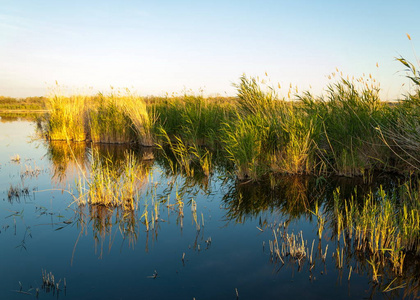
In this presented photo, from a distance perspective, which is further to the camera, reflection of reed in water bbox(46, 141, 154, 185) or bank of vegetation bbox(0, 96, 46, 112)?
bank of vegetation bbox(0, 96, 46, 112)

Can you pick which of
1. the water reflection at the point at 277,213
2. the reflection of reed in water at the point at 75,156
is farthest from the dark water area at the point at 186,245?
the reflection of reed in water at the point at 75,156

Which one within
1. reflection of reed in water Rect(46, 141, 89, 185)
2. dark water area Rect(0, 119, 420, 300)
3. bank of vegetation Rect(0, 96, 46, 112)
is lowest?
dark water area Rect(0, 119, 420, 300)

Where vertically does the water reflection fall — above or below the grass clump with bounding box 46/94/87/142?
below

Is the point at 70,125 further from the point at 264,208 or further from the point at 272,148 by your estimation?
the point at 264,208

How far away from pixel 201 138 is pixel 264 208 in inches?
287

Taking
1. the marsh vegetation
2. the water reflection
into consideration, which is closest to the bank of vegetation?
the marsh vegetation

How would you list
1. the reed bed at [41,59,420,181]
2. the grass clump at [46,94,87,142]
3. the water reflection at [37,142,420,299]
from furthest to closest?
the grass clump at [46,94,87,142]
the reed bed at [41,59,420,181]
the water reflection at [37,142,420,299]

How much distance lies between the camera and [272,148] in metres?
9.09

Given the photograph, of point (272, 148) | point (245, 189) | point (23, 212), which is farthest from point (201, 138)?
point (23, 212)

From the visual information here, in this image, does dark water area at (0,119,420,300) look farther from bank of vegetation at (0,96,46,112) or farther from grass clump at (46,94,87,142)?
bank of vegetation at (0,96,46,112)

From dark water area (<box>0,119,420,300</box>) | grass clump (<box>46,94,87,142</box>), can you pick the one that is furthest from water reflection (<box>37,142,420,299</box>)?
grass clump (<box>46,94,87,142</box>)

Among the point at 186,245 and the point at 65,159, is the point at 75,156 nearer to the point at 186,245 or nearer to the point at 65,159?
the point at 65,159

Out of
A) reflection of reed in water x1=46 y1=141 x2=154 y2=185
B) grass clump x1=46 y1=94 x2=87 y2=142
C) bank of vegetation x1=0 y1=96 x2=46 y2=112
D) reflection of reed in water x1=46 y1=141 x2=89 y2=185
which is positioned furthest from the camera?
bank of vegetation x1=0 y1=96 x2=46 y2=112

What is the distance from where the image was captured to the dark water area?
3.80 m
